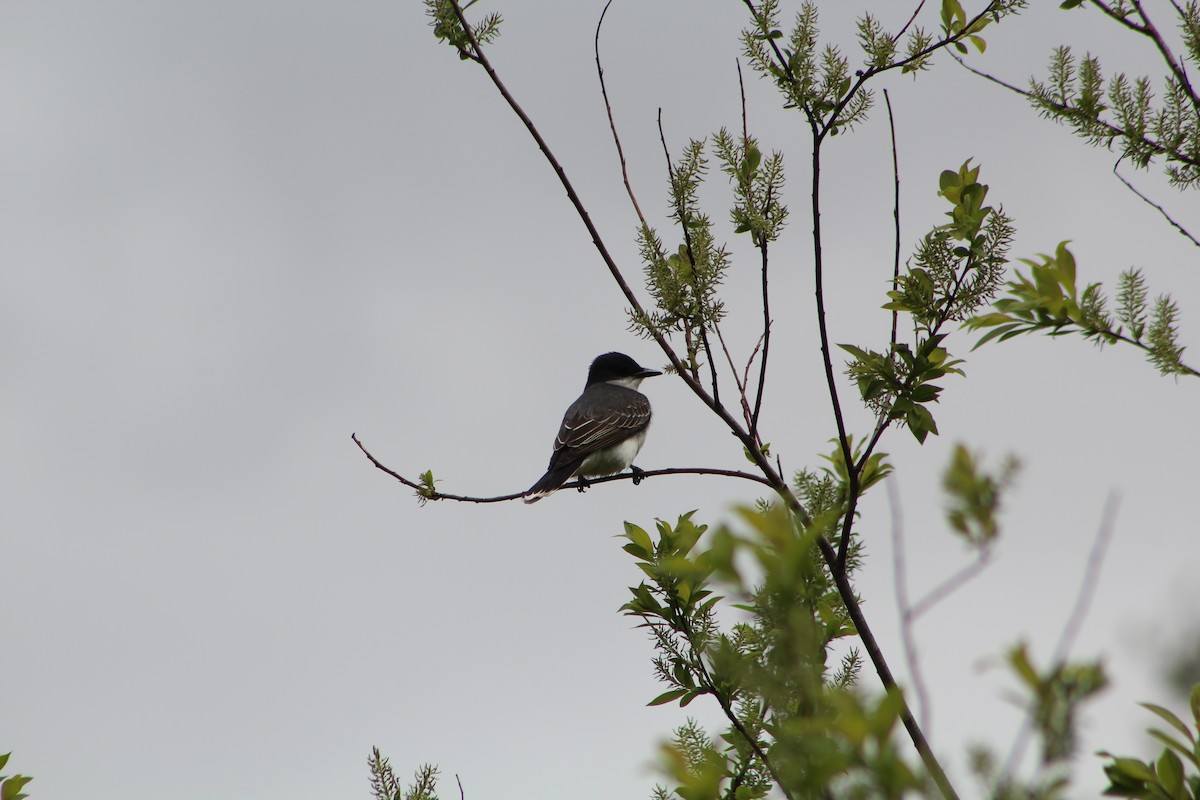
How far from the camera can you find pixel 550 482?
33.5ft

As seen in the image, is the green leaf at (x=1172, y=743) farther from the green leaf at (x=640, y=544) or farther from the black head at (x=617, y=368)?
the black head at (x=617, y=368)

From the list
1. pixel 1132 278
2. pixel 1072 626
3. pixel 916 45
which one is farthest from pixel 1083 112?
pixel 1072 626

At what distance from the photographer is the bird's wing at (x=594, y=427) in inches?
425

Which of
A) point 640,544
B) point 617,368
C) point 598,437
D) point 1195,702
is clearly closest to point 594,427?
point 598,437

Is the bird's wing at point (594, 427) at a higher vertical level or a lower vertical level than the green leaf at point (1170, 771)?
higher

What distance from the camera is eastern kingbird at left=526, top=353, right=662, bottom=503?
10656mm

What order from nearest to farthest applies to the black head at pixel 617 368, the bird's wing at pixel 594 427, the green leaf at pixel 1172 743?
the green leaf at pixel 1172 743 → the bird's wing at pixel 594 427 → the black head at pixel 617 368

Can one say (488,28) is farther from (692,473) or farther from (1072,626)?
(1072,626)

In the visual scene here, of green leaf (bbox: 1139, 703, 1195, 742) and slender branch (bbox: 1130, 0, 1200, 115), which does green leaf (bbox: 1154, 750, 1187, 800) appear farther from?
slender branch (bbox: 1130, 0, 1200, 115)

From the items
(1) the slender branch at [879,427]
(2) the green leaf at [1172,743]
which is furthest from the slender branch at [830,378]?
(2) the green leaf at [1172,743]

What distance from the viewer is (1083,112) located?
16.8ft

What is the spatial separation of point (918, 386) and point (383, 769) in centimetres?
261

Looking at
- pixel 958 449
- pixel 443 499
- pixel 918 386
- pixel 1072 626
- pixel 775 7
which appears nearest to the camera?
pixel 1072 626

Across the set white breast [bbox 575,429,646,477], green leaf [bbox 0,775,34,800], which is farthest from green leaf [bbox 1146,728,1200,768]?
white breast [bbox 575,429,646,477]
